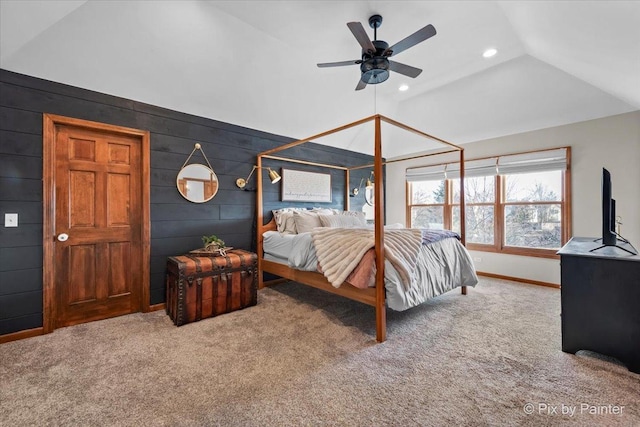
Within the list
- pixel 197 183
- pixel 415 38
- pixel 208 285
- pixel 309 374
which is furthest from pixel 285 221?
pixel 415 38

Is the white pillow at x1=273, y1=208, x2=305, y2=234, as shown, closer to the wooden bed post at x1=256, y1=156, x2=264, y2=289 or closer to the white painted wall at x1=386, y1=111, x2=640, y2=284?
the wooden bed post at x1=256, y1=156, x2=264, y2=289

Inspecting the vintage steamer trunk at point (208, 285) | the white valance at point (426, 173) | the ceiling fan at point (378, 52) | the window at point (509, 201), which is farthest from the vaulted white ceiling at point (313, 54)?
the vintage steamer trunk at point (208, 285)

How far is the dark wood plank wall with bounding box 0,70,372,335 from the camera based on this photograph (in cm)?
246

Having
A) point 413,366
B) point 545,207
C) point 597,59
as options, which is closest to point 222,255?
point 413,366

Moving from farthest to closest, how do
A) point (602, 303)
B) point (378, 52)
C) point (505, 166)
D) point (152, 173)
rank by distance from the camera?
point (505, 166), point (152, 173), point (378, 52), point (602, 303)

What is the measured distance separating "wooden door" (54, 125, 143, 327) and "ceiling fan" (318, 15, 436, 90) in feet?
8.24

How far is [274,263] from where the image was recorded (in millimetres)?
3793

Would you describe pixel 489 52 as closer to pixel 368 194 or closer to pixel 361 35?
pixel 361 35

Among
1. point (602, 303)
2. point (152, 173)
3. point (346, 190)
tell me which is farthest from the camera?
point (346, 190)

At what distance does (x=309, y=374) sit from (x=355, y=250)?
1.12 metres

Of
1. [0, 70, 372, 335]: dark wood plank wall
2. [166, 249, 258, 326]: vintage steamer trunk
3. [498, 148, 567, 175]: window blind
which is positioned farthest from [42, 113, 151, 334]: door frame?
[498, 148, 567, 175]: window blind

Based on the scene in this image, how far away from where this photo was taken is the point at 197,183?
3.56m

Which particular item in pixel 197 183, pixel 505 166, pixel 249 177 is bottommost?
pixel 197 183

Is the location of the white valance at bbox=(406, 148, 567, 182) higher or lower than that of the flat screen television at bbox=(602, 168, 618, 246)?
higher
